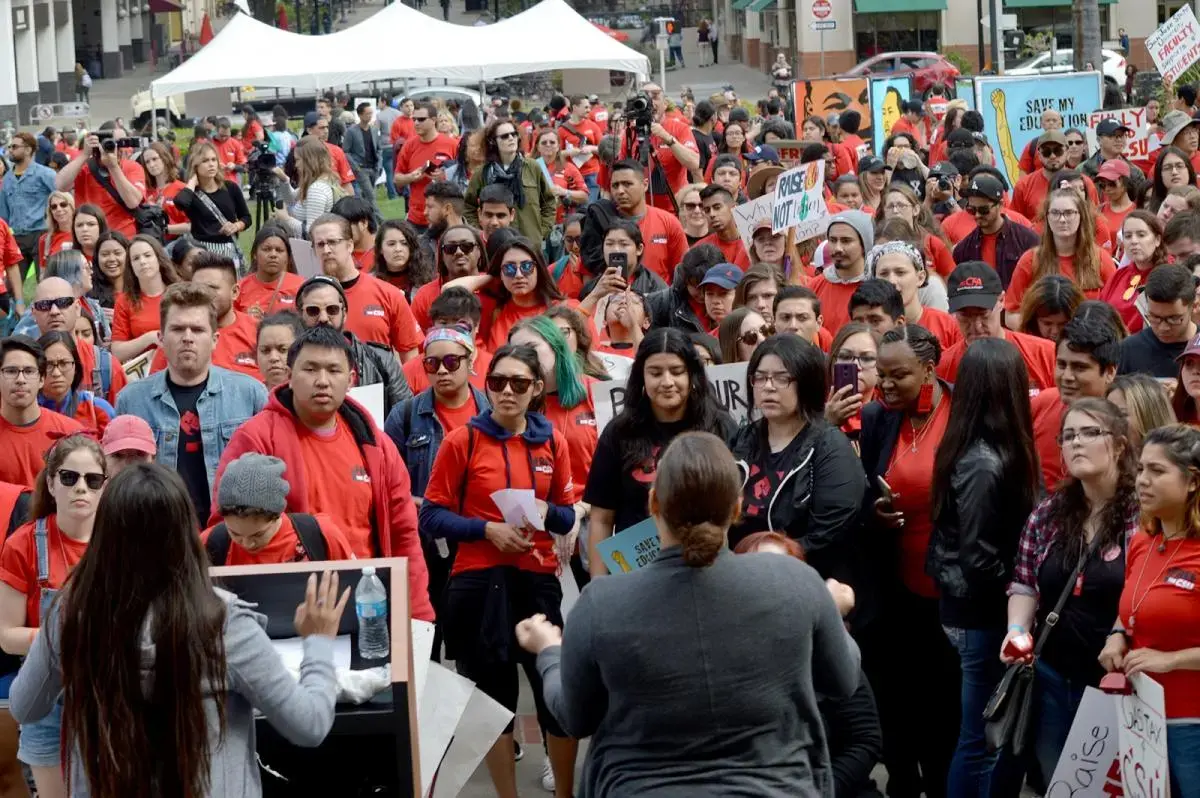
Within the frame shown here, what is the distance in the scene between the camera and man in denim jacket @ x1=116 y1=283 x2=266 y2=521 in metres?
6.75

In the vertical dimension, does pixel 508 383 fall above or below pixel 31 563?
above

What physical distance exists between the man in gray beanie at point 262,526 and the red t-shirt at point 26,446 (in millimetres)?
1676

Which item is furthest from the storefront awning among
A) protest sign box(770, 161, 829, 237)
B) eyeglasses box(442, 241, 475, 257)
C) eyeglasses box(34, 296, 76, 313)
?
eyeglasses box(34, 296, 76, 313)

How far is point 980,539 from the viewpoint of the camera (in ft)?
18.2

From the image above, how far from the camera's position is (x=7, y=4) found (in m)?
48.6

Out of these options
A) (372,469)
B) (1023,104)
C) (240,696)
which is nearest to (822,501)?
(372,469)

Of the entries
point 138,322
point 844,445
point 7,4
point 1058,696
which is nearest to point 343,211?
point 138,322

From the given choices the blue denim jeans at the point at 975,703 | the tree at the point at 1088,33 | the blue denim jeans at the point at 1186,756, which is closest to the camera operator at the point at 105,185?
the blue denim jeans at the point at 975,703

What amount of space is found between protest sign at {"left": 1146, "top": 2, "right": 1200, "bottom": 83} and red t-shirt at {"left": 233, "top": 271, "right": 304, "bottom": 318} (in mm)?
10508

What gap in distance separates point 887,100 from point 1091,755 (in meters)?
18.6

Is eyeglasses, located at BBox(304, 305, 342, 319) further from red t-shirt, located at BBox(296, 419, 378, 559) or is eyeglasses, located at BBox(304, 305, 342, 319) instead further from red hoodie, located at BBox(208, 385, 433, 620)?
red t-shirt, located at BBox(296, 419, 378, 559)

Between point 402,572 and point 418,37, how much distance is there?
19.9 m

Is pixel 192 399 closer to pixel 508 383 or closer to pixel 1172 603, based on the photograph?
pixel 508 383

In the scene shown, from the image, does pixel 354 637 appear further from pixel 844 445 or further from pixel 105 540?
pixel 844 445
